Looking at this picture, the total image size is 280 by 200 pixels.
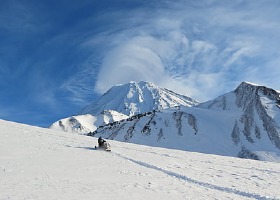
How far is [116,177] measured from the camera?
20234 millimetres

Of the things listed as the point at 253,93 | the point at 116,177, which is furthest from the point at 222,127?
the point at 116,177

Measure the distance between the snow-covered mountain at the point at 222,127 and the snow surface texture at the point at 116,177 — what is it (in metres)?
89.9

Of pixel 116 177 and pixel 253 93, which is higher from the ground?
pixel 253 93

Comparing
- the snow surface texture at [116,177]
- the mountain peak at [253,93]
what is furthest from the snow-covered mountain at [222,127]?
the snow surface texture at [116,177]

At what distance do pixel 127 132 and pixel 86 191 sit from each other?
400 feet

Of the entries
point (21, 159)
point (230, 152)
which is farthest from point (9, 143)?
point (230, 152)

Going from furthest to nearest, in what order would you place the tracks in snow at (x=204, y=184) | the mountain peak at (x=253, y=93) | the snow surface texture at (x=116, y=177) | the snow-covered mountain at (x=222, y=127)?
the mountain peak at (x=253, y=93) < the snow-covered mountain at (x=222, y=127) < the tracks in snow at (x=204, y=184) < the snow surface texture at (x=116, y=177)

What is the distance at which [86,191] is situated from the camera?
1620cm

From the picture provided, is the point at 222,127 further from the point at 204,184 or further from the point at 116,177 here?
the point at 116,177

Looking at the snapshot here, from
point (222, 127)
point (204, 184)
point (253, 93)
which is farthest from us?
point (253, 93)

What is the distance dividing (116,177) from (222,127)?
385 ft

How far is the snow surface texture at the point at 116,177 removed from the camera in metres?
16.2

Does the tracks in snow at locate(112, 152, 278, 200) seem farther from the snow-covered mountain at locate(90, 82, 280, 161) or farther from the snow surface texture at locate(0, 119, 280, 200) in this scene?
the snow-covered mountain at locate(90, 82, 280, 161)

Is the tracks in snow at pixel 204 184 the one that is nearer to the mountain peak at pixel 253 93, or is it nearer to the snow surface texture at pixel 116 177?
the snow surface texture at pixel 116 177
